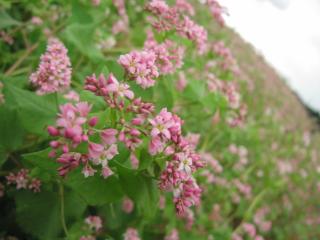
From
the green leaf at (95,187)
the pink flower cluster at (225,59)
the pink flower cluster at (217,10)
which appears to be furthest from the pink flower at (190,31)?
the green leaf at (95,187)

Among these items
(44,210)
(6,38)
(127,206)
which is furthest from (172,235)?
(6,38)

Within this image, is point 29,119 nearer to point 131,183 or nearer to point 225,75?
point 131,183

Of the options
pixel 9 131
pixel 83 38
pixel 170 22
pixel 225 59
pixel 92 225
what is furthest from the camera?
pixel 225 59

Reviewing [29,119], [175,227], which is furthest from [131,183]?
[175,227]

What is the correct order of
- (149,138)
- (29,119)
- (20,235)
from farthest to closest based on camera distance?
1. (20,235)
2. (29,119)
3. (149,138)

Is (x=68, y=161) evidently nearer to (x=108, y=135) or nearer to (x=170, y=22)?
(x=108, y=135)

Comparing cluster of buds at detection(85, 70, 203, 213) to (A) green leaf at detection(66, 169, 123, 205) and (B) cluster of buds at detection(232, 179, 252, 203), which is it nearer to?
(A) green leaf at detection(66, 169, 123, 205)

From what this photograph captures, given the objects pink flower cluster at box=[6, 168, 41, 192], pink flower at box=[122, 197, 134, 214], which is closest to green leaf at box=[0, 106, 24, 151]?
pink flower cluster at box=[6, 168, 41, 192]
